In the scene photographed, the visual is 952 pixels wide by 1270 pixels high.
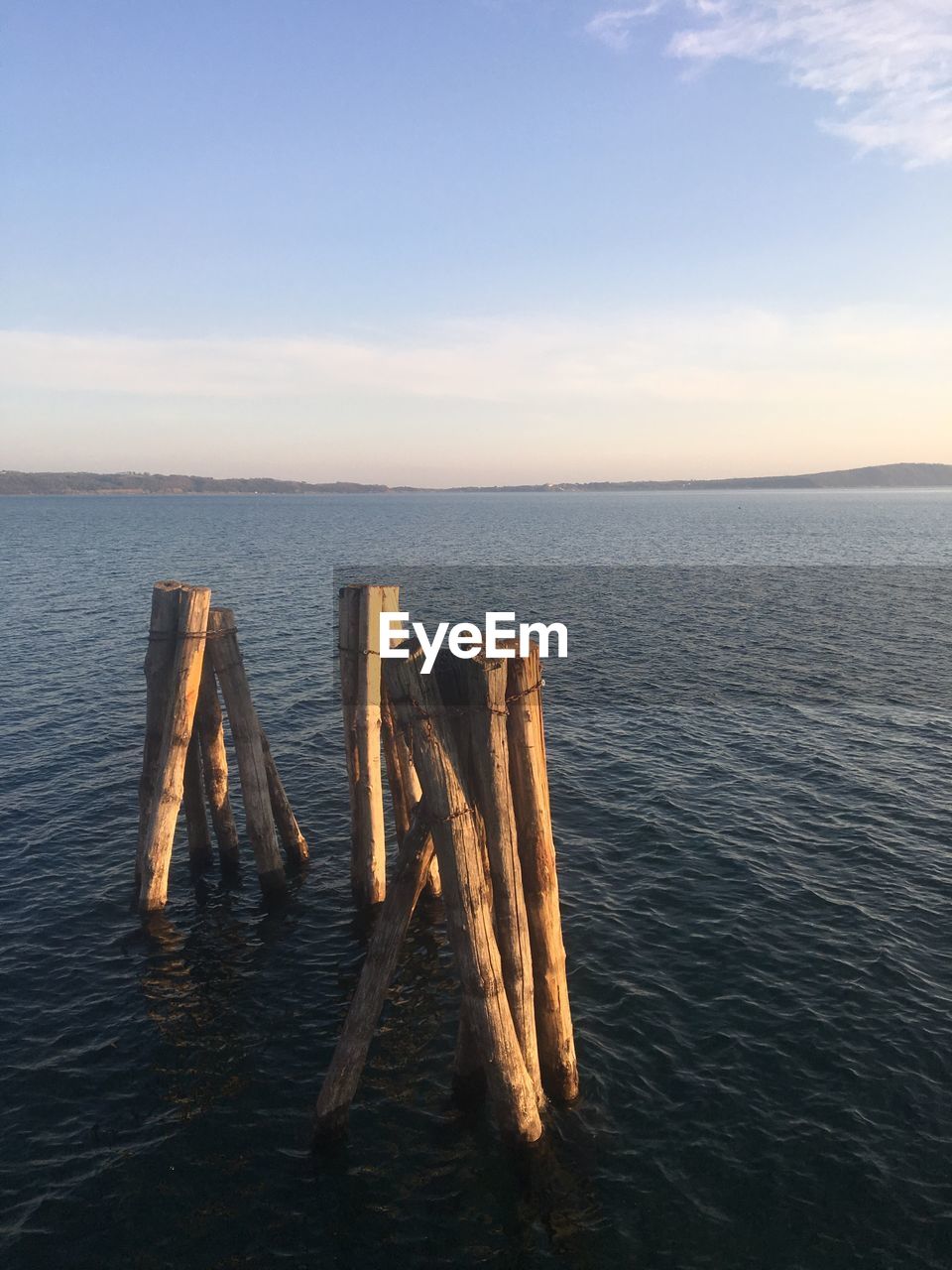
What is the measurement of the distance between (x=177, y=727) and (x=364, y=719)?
420 cm

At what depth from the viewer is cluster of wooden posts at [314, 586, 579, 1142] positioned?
33.7ft

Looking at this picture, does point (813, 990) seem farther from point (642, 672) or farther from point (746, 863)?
point (642, 672)

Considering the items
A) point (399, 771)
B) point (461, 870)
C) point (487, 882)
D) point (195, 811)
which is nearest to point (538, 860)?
point (487, 882)

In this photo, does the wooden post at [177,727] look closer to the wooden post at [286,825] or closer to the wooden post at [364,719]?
the wooden post at [286,825]

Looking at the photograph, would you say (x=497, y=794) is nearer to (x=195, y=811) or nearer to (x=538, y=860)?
(x=538, y=860)

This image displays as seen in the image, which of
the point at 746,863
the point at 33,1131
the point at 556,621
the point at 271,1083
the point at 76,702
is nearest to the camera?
the point at 33,1131

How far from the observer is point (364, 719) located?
16859 millimetres

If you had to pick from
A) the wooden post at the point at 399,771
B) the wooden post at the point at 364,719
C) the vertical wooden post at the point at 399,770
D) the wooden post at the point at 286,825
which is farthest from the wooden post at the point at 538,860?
the wooden post at the point at 286,825

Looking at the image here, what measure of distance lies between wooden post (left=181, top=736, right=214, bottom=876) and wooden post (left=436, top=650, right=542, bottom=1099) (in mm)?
10443

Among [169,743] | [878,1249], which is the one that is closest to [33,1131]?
[169,743]

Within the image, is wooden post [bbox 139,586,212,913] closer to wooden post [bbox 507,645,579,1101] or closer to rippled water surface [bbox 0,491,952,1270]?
rippled water surface [bbox 0,491,952,1270]


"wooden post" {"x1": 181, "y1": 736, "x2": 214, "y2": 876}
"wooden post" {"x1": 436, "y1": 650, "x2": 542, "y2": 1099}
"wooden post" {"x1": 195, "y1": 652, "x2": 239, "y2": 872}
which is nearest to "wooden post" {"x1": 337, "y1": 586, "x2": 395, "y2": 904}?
"wooden post" {"x1": 195, "y1": 652, "x2": 239, "y2": 872}

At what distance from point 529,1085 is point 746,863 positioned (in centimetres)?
1174

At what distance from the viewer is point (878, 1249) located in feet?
33.8
